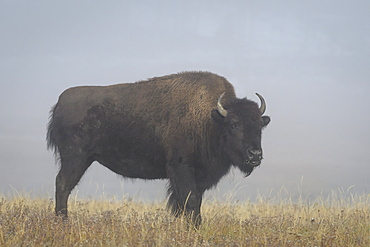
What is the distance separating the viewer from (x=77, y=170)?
10531 millimetres

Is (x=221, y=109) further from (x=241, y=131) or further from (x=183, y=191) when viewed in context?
(x=183, y=191)

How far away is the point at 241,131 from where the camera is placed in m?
9.23

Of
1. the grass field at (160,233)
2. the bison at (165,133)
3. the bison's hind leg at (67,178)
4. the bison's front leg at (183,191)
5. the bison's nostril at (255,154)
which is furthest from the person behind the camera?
the bison's hind leg at (67,178)

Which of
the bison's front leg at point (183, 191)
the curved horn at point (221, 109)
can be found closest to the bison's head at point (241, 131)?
the curved horn at point (221, 109)

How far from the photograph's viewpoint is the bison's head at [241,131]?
905 cm

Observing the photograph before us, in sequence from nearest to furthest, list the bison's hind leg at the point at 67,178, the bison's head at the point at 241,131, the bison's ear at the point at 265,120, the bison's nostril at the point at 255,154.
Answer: the bison's nostril at the point at 255,154 → the bison's head at the point at 241,131 → the bison's ear at the point at 265,120 → the bison's hind leg at the point at 67,178

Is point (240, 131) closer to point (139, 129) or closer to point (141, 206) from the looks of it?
point (139, 129)

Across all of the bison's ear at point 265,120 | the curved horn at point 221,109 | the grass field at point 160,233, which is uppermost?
the curved horn at point 221,109

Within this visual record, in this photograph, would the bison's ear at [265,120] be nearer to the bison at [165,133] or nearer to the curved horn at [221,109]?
the bison at [165,133]

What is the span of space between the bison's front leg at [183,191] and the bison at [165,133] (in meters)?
0.02

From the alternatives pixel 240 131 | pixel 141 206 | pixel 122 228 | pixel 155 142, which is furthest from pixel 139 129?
pixel 141 206

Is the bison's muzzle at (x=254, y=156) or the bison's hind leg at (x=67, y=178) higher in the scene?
the bison's muzzle at (x=254, y=156)

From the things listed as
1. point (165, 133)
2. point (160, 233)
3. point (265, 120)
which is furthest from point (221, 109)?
point (160, 233)

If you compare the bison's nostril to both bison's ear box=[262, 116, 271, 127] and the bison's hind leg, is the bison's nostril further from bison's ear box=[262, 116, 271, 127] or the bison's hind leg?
the bison's hind leg
